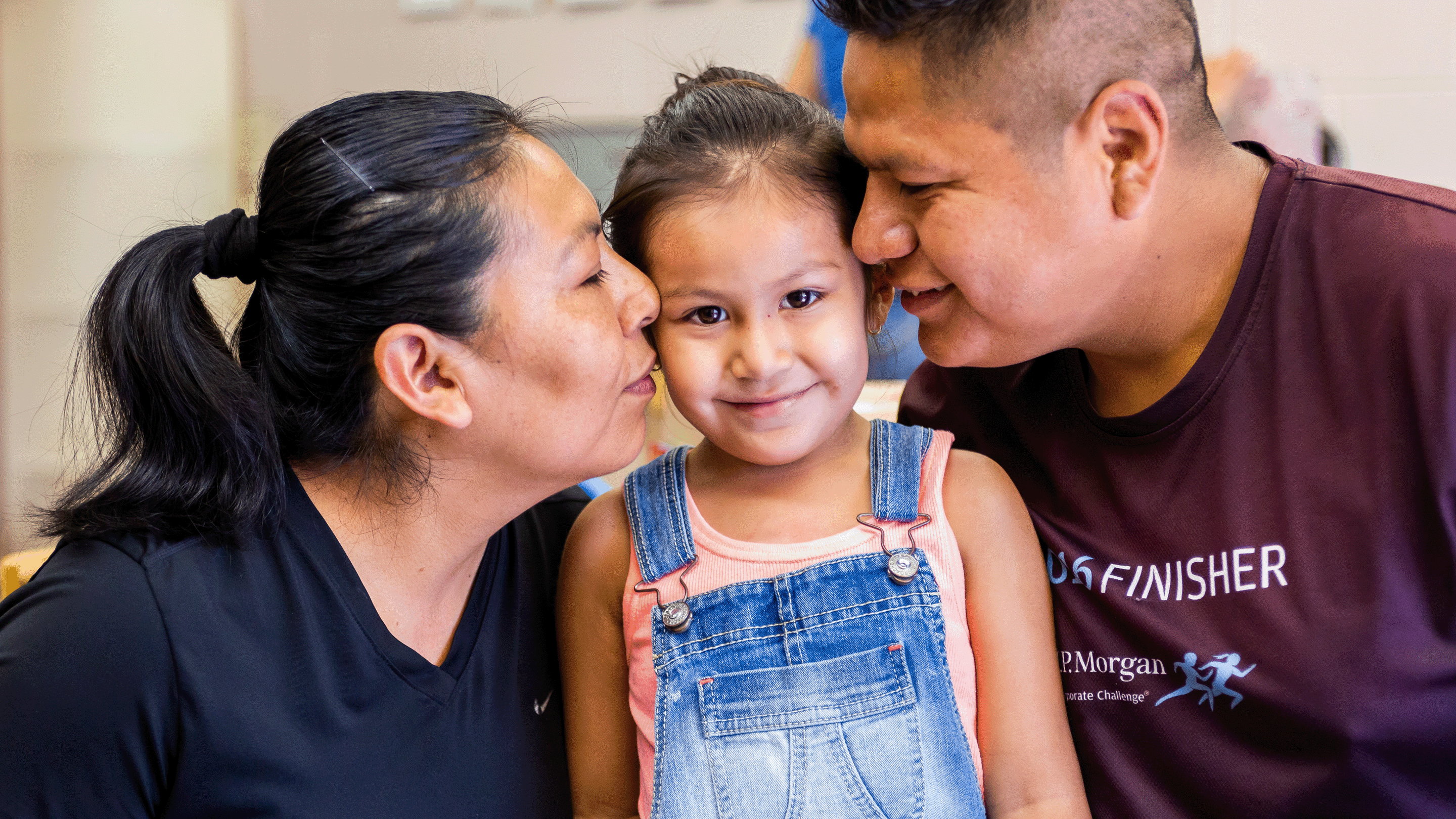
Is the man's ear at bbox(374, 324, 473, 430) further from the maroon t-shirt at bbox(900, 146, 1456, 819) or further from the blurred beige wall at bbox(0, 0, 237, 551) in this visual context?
the blurred beige wall at bbox(0, 0, 237, 551)

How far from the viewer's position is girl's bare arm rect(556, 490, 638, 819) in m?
1.34

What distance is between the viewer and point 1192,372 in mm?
1177

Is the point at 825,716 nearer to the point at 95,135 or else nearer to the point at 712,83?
the point at 712,83

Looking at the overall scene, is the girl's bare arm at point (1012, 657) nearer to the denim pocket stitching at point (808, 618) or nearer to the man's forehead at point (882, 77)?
the denim pocket stitching at point (808, 618)

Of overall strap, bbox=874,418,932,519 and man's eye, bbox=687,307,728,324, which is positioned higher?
man's eye, bbox=687,307,728,324

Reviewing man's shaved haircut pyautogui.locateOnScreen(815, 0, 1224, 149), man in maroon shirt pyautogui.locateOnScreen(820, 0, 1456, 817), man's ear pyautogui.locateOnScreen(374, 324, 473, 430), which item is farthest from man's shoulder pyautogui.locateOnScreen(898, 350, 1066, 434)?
man's ear pyautogui.locateOnScreen(374, 324, 473, 430)

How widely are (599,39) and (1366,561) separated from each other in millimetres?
2787

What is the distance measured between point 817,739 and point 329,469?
65 centimetres

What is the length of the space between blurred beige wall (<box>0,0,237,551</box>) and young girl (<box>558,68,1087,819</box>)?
260 centimetres

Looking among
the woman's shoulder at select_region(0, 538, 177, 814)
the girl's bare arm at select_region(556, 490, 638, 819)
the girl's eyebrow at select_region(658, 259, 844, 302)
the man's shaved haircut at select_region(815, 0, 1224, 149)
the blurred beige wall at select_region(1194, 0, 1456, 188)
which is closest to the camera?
the woman's shoulder at select_region(0, 538, 177, 814)

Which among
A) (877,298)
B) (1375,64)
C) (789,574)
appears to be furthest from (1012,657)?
(1375,64)

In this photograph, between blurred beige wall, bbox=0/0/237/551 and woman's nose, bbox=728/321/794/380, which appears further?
blurred beige wall, bbox=0/0/237/551

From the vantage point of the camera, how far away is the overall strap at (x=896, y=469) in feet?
4.22

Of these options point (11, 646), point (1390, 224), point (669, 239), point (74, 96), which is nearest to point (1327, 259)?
point (1390, 224)
